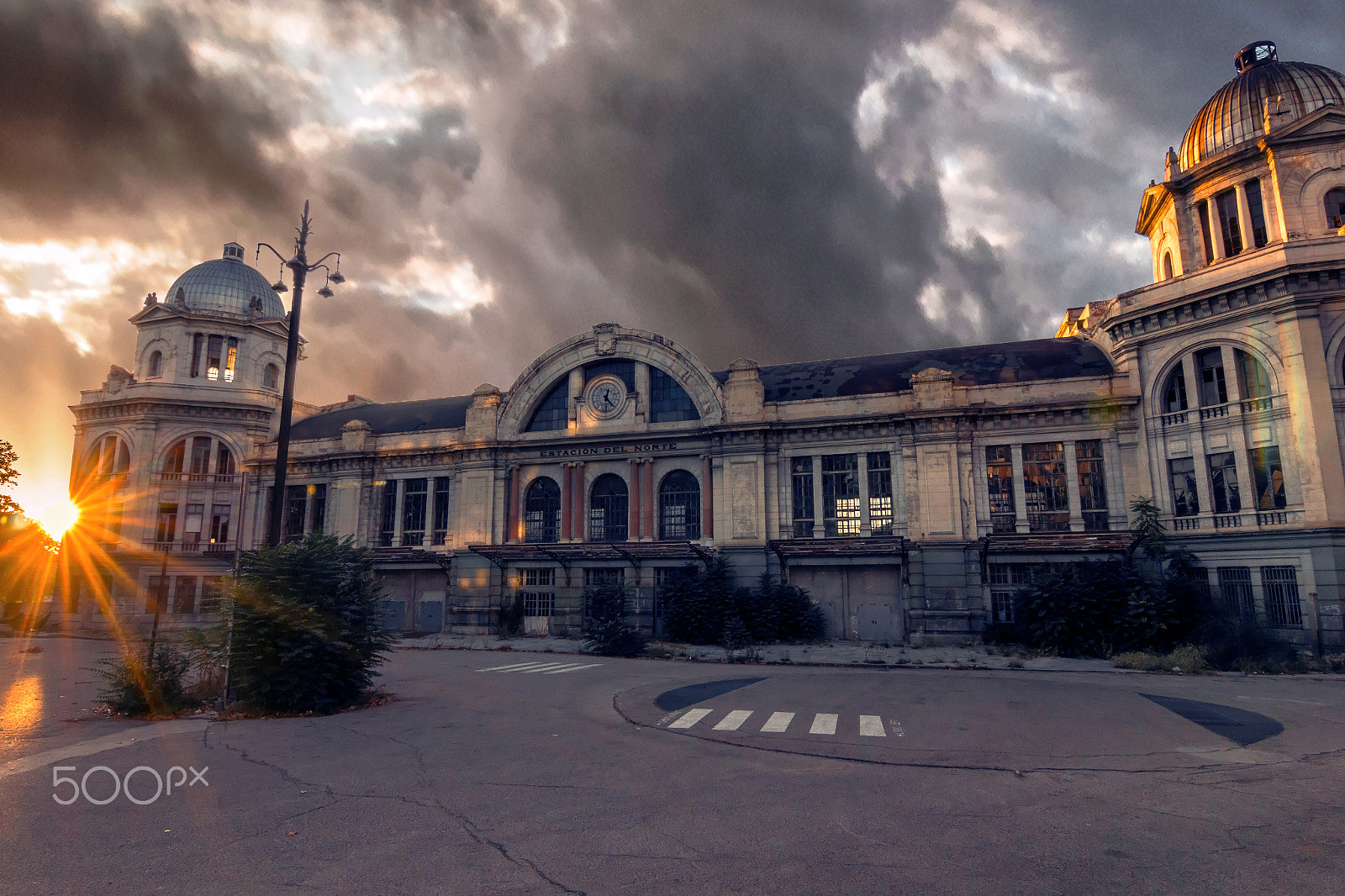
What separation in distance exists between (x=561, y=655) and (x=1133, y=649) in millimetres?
18996

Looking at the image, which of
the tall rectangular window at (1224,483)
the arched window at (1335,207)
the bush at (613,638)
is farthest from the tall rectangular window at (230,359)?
the arched window at (1335,207)

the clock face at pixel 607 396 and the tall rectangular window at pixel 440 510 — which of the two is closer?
the clock face at pixel 607 396

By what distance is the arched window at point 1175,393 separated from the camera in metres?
27.6

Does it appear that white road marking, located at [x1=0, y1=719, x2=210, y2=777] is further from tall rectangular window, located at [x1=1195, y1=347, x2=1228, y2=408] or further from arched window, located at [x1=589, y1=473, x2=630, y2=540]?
tall rectangular window, located at [x1=1195, y1=347, x2=1228, y2=408]

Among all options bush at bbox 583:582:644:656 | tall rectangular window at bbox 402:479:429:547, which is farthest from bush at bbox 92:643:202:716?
tall rectangular window at bbox 402:479:429:547

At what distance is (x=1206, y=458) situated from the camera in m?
26.4

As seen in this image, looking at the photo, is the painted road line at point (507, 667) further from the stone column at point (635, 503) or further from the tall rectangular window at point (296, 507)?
the tall rectangular window at point (296, 507)

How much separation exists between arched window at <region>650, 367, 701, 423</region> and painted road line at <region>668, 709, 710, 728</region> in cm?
2150

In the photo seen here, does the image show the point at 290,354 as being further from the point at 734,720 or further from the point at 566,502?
the point at 566,502

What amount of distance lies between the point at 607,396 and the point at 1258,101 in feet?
96.7

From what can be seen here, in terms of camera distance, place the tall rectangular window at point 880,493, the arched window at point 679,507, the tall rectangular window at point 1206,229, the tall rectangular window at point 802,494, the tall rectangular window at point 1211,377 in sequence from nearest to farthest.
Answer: the tall rectangular window at point 1211,377 → the tall rectangular window at point 1206,229 → the tall rectangular window at point 880,493 → the tall rectangular window at point 802,494 → the arched window at point 679,507

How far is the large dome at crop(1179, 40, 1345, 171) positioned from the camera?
29047mm

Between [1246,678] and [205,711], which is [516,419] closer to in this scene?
[205,711]

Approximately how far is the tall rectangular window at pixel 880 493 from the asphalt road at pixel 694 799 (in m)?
15.7
